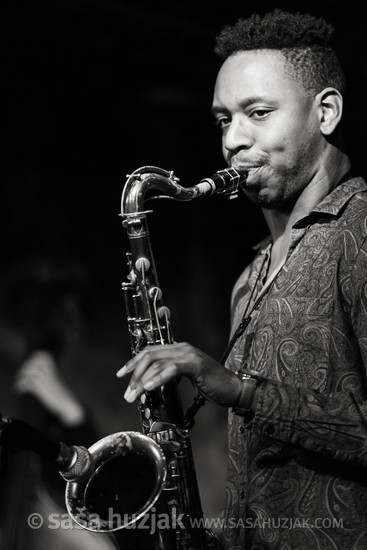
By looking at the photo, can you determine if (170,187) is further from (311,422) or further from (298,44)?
(311,422)

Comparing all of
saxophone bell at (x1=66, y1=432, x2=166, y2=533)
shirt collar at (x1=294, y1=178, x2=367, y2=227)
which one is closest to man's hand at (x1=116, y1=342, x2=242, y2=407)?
saxophone bell at (x1=66, y1=432, x2=166, y2=533)

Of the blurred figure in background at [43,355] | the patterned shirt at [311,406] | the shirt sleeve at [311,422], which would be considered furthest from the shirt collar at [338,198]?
the blurred figure in background at [43,355]

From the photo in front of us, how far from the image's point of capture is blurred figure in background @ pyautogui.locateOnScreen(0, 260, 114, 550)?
11.6ft

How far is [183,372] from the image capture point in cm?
194

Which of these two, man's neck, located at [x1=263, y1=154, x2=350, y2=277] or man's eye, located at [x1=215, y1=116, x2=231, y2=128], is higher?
man's eye, located at [x1=215, y1=116, x2=231, y2=128]

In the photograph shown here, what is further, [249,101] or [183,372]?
[249,101]

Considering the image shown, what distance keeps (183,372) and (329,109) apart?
1008 mm

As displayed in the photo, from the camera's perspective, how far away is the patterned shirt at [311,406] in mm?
1999

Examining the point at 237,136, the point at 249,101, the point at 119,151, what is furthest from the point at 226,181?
the point at 119,151

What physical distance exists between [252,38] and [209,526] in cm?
155

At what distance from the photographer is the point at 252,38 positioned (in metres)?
2.47

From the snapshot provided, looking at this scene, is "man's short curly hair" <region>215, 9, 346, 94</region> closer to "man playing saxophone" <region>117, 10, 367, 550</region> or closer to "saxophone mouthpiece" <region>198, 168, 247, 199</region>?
"man playing saxophone" <region>117, 10, 367, 550</region>

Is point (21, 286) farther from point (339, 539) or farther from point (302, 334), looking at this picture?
point (339, 539)

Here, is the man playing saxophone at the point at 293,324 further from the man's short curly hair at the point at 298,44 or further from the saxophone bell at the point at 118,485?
the saxophone bell at the point at 118,485
